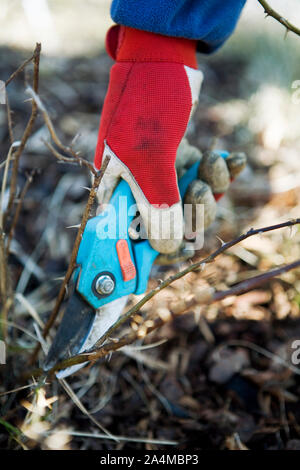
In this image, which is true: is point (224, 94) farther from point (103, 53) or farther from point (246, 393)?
point (246, 393)

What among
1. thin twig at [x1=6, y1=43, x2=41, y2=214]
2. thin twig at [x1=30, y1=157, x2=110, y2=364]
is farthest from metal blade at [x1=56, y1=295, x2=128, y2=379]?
thin twig at [x1=6, y1=43, x2=41, y2=214]

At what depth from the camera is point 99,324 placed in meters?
1.05

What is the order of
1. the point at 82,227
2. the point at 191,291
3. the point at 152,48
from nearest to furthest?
the point at 82,227
the point at 152,48
the point at 191,291

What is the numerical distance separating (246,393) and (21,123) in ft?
5.94

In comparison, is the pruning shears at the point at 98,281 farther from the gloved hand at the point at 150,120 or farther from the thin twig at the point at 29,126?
the thin twig at the point at 29,126

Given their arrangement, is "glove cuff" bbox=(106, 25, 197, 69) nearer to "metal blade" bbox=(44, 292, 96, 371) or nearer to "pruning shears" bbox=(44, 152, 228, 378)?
"pruning shears" bbox=(44, 152, 228, 378)

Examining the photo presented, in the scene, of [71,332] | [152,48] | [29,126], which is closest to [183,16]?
[152,48]

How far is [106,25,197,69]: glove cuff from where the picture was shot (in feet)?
3.30

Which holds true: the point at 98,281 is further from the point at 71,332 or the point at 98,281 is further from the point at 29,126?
the point at 29,126

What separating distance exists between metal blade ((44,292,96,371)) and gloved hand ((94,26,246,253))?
25 centimetres

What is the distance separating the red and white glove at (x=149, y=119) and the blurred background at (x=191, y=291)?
0.75 feet

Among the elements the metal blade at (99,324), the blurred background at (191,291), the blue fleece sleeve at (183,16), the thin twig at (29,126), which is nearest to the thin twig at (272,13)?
the blue fleece sleeve at (183,16)

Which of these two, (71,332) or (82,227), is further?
(71,332)

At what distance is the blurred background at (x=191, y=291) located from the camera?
1.24 meters
